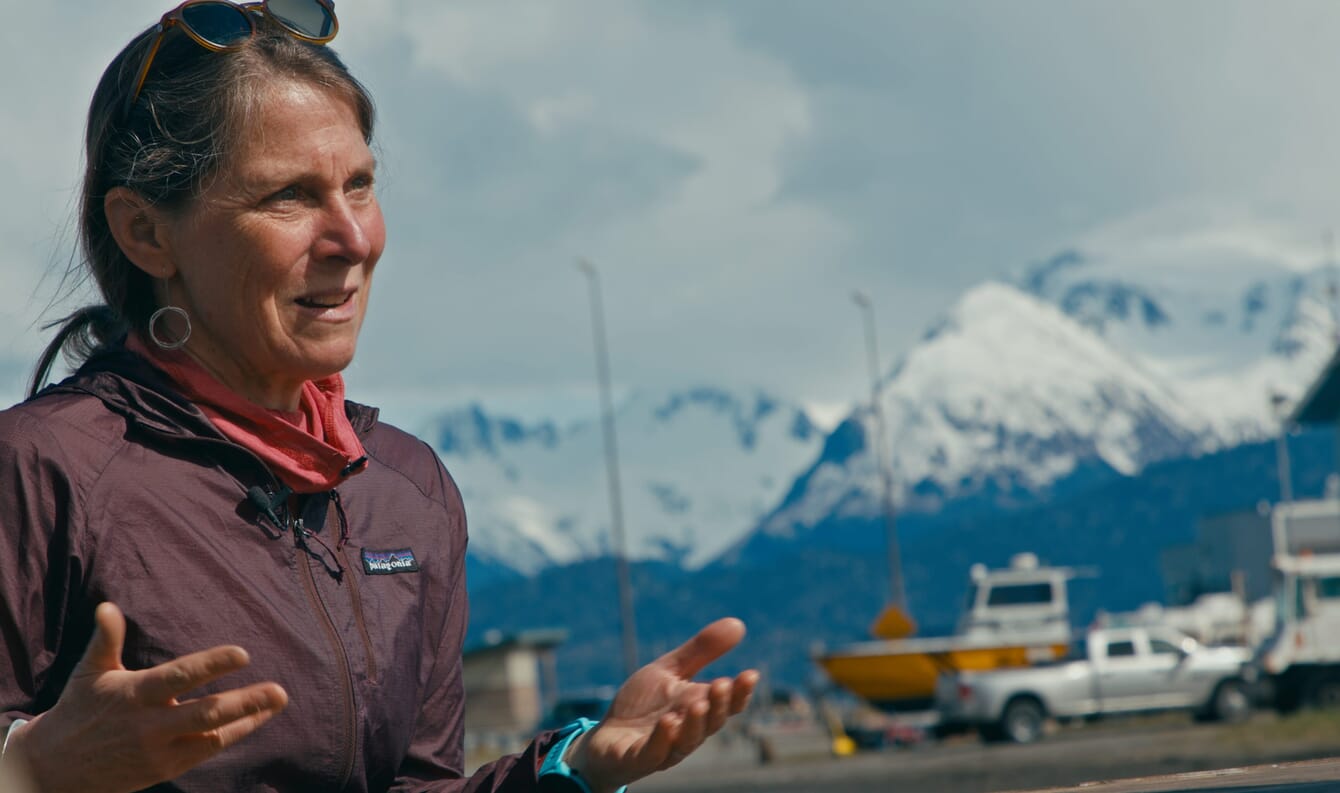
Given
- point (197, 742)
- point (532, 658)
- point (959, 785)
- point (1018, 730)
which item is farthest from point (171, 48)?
point (532, 658)

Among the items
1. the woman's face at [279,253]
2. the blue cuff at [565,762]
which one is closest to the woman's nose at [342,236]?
the woman's face at [279,253]

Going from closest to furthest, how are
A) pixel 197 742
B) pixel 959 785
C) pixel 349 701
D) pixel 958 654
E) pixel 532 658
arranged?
1. pixel 197 742
2. pixel 349 701
3. pixel 959 785
4. pixel 958 654
5. pixel 532 658

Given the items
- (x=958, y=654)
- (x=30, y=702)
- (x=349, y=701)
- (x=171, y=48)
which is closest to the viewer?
(x=30, y=702)

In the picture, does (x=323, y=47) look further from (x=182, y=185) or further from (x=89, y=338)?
(x=89, y=338)

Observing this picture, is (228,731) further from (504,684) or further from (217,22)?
(504,684)

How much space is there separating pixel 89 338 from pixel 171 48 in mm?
431

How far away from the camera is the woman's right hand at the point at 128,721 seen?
165 centimetres

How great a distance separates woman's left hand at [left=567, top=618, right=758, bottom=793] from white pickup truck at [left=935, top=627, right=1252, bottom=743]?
25.5 m

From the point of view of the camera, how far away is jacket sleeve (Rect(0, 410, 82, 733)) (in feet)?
6.64

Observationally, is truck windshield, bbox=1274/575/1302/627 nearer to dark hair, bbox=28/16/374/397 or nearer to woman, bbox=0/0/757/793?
woman, bbox=0/0/757/793

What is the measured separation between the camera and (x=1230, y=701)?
28.0 m

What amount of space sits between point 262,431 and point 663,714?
637 millimetres

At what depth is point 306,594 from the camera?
7.27 ft

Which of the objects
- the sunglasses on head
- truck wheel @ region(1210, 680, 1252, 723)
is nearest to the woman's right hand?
the sunglasses on head
